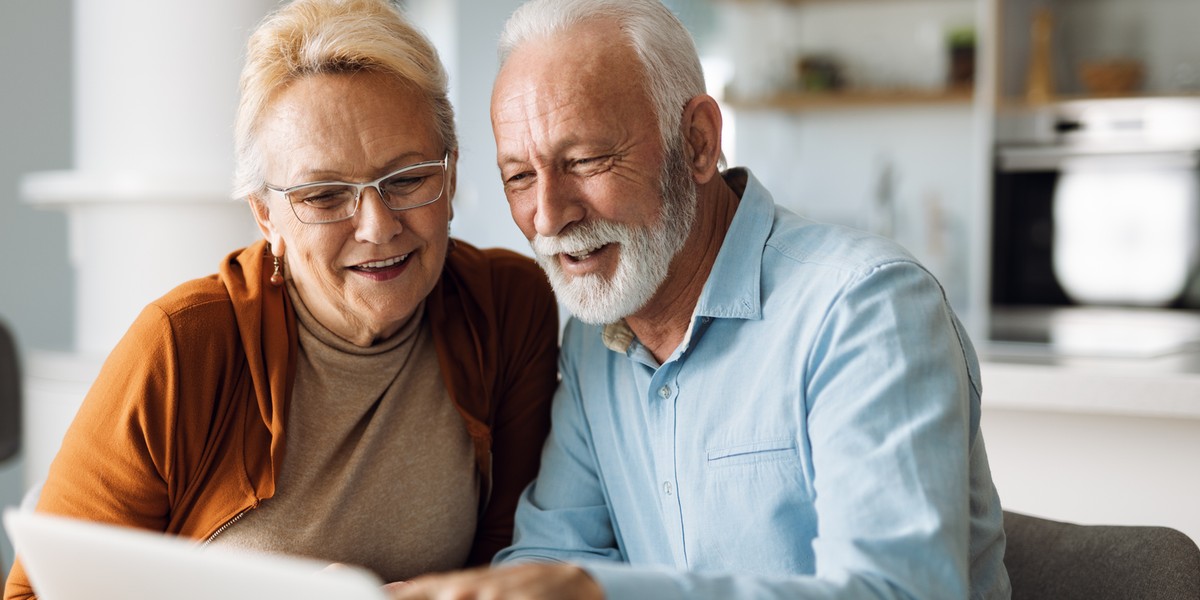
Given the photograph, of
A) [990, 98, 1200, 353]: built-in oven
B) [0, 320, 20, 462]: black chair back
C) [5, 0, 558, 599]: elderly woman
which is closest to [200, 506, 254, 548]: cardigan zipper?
[5, 0, 558, 599]: elderly woman

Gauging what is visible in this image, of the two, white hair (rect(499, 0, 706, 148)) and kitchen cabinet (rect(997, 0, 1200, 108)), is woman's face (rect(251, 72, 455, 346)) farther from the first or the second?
kitchen cabinet (rect(997, 0, 1200, 108))

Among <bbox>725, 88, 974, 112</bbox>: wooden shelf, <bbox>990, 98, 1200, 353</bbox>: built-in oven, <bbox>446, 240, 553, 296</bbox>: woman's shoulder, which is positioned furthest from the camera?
<bbox>725, 88, 974, 112</bbox>: wooden shelf

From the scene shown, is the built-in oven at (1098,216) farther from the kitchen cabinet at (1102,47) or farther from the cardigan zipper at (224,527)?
the cardigan zipper at (224,527)

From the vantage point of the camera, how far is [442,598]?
87 centimetres

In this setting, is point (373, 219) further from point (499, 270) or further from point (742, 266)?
point (742, 266)

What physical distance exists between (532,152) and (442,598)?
27.7 inches

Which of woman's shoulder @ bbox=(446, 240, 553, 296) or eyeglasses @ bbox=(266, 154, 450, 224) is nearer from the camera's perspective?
eyeglasses @ bbox=(266, 154, 450, 224)

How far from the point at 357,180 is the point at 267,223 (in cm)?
20

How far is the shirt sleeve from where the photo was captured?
3.46ft

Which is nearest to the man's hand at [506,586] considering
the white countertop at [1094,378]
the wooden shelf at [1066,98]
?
the white countertop at [1094,378]

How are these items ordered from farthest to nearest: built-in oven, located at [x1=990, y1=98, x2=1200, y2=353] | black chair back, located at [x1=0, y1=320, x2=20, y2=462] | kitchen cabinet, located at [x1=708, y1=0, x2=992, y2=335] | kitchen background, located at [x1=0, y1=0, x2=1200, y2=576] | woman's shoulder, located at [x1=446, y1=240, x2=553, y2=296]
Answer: kitchen cabinet, located at [x1=708, y1=0, x2=992, y2=335]
built-in oven, located at [x1=990, y1=98, x2=1200, y2=353]
black chair back, located at [x1=0, y1=320, x2=20, y2=462]
kitchen background, located at [x1=0, y1=0, x2=1200, y2=576]
woman's shoulder, located at [x1=446, y1=240, x2=553, y2=296]

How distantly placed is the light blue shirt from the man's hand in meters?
0.04

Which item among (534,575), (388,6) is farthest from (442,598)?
(388,6)

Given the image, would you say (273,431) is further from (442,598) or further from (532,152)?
(442,598)
